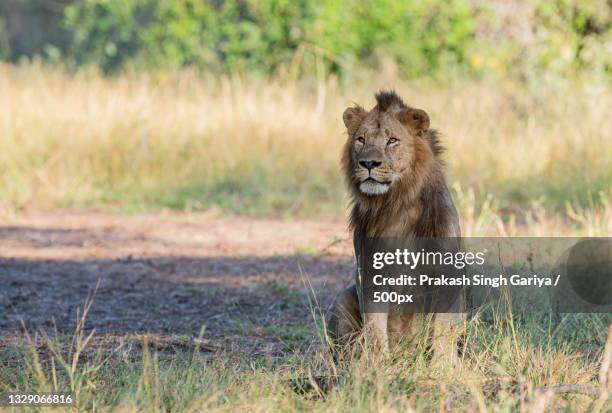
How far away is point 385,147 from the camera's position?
14.6 ft

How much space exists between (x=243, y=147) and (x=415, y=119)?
6.02 m

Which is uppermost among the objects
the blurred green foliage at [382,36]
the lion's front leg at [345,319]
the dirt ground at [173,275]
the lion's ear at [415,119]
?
the blurred green foliage at [382,36]

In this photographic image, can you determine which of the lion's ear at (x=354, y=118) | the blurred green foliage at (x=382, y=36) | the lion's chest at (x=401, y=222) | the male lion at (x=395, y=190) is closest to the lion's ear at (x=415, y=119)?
the male lion at (x=395, y=190)

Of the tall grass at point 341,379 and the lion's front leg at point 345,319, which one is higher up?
the lion's front leg at point 345,319

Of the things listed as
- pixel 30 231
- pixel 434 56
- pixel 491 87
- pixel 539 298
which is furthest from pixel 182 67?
pixel 539 298

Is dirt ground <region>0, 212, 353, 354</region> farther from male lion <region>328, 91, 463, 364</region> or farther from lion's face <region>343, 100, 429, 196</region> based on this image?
lion's face <region>343, 100, 429, 196</region>

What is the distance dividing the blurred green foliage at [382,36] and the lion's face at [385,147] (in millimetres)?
8164

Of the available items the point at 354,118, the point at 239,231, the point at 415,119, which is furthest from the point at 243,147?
the point at 415,119

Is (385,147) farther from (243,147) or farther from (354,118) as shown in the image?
(243,147)

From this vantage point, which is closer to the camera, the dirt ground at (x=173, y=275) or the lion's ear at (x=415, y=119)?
the lion's ear at (x=415, y=119)

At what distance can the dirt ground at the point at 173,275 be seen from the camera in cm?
557

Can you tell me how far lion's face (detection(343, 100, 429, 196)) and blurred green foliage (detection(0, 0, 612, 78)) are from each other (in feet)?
26.8

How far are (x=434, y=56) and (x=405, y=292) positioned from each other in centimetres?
1061

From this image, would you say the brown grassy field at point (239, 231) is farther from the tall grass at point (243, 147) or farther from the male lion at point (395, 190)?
the male lion at point (395, 190)
